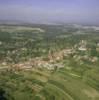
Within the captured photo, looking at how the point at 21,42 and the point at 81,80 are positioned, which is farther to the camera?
the point at 21,42

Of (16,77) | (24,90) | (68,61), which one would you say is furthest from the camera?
(68,61)

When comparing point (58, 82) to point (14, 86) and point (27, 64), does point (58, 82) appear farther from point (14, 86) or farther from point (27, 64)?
point (27, 64)

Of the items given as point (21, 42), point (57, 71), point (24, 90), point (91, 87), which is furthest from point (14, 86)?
point (21, 42)

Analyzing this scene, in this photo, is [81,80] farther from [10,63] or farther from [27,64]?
[10,63]

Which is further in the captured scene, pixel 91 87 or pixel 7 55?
pixel 7 55

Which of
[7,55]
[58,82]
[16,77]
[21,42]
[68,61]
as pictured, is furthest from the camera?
[21,42]

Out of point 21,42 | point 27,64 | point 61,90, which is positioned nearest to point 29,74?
point 27,64

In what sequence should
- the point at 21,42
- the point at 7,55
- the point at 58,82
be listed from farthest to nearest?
the point at 21,42 → the point at 7,55 → the point at 58,82

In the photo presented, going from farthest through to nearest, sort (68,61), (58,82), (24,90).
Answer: (68,61), (58,82), (24,90)

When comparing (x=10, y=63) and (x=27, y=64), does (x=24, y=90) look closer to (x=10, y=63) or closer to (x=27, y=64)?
(x=27, y=64)
